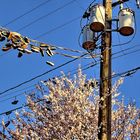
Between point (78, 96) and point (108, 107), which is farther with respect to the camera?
point (78, 96)

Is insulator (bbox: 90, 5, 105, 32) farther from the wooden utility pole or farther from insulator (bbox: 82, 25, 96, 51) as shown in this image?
insulator (bbox: 82, 25, 96, 51)

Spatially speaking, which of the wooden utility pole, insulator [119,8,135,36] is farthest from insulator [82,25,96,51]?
insulator [119,8,135,36]

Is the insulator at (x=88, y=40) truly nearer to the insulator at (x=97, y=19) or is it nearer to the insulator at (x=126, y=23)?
the insulator at (x=97, y=19)

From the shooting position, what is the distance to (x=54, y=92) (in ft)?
49.5

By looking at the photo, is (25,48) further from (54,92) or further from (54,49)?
(54,92)

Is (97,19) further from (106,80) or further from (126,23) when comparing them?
(106,80)

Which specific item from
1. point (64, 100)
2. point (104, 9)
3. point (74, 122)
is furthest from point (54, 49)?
point (64, 100)

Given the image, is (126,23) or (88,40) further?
(88,40)

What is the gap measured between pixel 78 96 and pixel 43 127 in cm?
146

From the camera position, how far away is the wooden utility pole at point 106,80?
1042 centimetres

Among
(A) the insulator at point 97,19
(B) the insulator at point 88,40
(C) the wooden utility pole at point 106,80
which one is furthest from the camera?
(B) the insulator at point 88,40

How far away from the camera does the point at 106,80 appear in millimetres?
10953

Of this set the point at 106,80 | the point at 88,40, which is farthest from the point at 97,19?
the point at 106,80

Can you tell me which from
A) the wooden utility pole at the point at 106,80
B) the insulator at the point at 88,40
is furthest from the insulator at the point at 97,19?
the insulator at the point at 88,40
